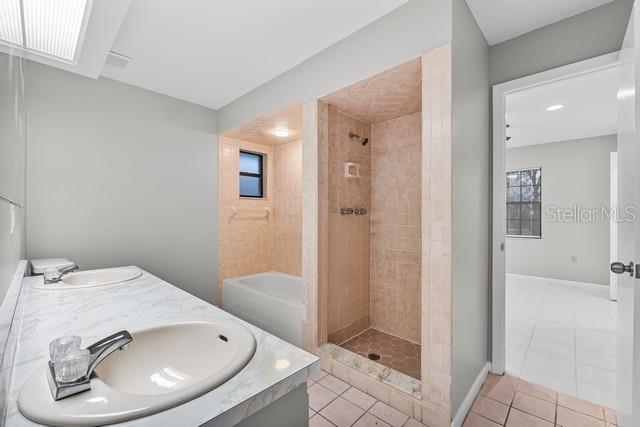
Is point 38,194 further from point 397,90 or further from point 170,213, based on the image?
point 397,90

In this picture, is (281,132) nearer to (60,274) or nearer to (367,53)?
(367,53)

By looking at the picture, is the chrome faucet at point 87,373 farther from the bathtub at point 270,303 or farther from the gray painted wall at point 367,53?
the gray painted wall at point 367,53

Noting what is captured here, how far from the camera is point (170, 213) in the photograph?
301 cm

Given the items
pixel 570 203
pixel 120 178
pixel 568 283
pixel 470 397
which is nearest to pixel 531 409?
pixel 470 397

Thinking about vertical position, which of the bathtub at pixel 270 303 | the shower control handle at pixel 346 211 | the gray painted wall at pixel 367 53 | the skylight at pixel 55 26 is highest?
the gray painted wall at pixel 367 53

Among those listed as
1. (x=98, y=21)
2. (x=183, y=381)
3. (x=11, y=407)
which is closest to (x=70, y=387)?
(x=11, y=407)

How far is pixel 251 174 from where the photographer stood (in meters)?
3.89

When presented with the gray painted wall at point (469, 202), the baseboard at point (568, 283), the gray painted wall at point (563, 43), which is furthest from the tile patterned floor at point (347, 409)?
the baseboard at point (568, 283)

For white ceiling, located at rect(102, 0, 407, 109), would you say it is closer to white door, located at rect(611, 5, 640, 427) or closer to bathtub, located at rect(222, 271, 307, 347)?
white door, located at rect(611, 5, 640, 427)

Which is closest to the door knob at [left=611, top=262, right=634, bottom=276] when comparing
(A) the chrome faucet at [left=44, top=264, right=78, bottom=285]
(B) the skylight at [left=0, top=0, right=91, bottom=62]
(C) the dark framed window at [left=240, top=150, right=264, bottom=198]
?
(B) the skylight at [left=0, top=0, right=91, bottom=62]

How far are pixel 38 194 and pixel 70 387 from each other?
2434mm

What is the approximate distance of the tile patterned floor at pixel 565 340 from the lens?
2.07 meters

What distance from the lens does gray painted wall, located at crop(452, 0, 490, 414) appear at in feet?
Answer: 5.30

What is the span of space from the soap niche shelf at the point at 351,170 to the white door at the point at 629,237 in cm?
173
